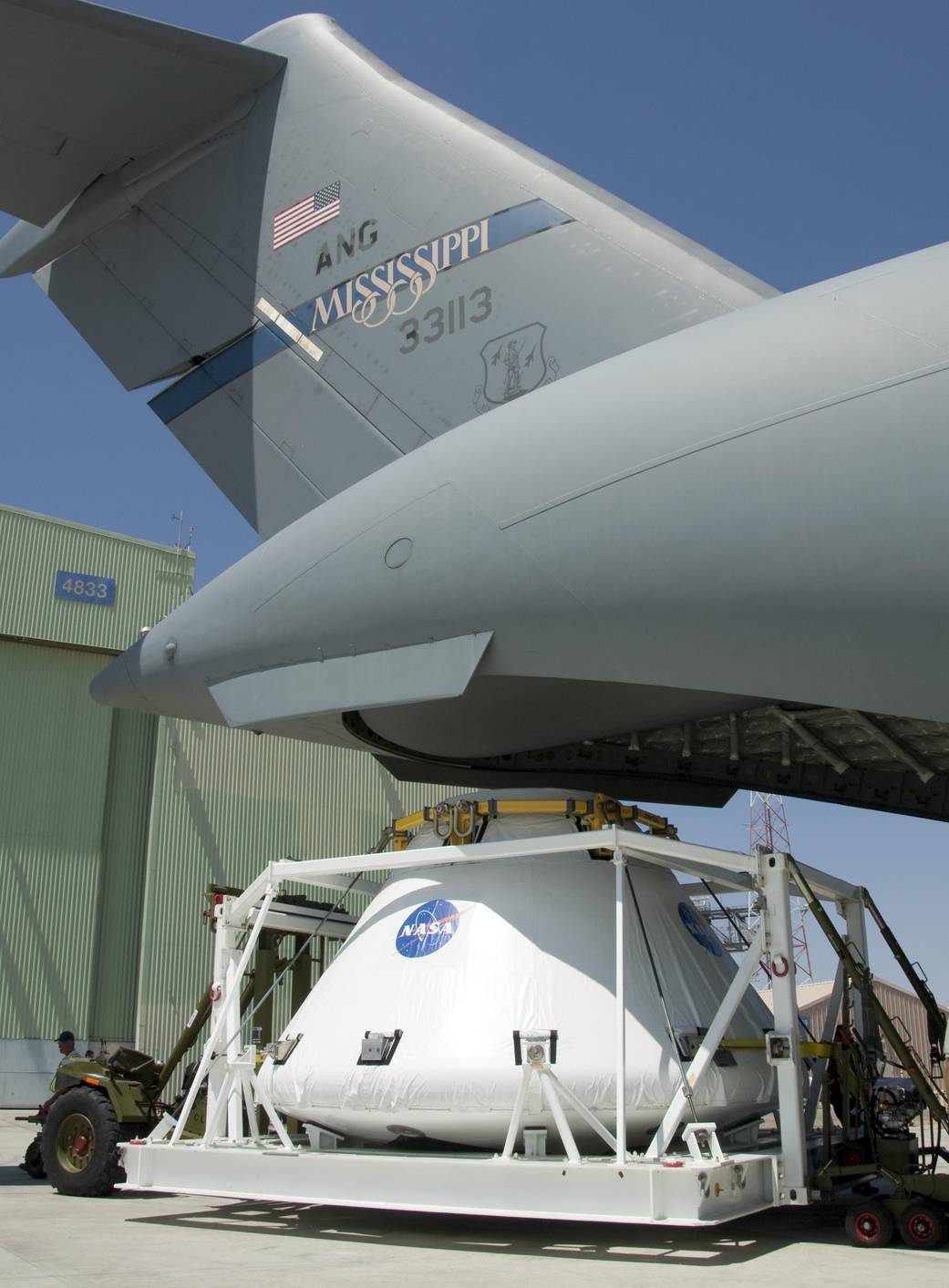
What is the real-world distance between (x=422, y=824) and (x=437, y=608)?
2.35m

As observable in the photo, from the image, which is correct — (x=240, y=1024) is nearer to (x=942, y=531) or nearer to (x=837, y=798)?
(x=837, y=798)

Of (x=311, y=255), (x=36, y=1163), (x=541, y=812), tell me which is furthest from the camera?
(x=36, y=1163)

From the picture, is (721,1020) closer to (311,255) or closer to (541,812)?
(541,812)

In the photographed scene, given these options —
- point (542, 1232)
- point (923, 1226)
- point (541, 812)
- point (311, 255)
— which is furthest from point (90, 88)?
point (923, 1226)

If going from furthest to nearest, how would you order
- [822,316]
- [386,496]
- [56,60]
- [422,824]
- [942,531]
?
[422,824] < [56,60] < [386,496] < [822,316] < [942,531]

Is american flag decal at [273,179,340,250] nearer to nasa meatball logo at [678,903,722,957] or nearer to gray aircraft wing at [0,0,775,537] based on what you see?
gray aircraft wing at [0,0,775,537]

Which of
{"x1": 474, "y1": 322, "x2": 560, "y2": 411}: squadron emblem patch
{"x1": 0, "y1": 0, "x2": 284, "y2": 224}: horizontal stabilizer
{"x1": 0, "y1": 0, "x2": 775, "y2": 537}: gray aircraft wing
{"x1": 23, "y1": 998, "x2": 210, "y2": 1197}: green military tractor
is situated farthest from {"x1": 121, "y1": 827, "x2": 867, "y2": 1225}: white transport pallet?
{"x1": 0, "y1": 0, "x2": 284, "y2": 224}: horizontal stabilizer

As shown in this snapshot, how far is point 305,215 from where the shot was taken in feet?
31.4

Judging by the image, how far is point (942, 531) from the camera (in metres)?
5.82

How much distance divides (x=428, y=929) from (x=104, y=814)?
1567cm

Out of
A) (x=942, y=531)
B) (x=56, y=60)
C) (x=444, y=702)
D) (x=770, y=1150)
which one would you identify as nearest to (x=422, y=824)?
(x=444, y=702)

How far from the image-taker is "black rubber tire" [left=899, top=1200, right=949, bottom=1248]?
21.1 ft

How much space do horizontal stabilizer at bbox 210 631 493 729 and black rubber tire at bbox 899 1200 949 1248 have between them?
382 centimetres

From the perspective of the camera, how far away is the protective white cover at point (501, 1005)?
7.26 m
